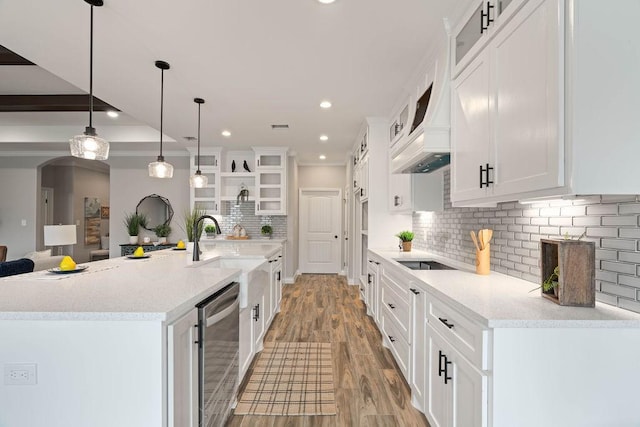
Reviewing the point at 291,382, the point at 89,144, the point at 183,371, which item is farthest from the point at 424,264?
the point at 89,144

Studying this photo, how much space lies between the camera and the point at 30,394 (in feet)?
4.23

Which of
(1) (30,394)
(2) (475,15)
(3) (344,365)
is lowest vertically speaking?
(3) (344,365)

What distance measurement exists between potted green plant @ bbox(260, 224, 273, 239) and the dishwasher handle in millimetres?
4442

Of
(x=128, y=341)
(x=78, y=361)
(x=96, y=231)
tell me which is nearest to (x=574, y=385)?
(x=128, y=341)

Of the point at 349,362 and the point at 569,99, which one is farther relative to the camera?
the point at 349,362

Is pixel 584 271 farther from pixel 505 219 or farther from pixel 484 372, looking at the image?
pixel 505 219

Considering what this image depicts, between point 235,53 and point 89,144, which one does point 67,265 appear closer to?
point 89,144

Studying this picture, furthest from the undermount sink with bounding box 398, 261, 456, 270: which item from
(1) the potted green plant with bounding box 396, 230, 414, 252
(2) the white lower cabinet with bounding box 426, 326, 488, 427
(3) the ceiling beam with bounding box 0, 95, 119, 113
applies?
(3) the ceiling beam with bounding box 0, 95, 119, 113

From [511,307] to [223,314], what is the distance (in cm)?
142

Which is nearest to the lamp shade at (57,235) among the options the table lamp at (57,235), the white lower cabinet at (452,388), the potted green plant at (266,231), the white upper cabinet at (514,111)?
the table lamp at (57,235)

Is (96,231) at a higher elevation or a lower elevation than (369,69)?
lower

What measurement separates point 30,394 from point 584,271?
224 centimetres

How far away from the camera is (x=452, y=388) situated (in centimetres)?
161

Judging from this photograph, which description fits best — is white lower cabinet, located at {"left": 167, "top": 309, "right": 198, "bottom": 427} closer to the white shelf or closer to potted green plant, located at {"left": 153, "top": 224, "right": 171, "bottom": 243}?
the white shelf
